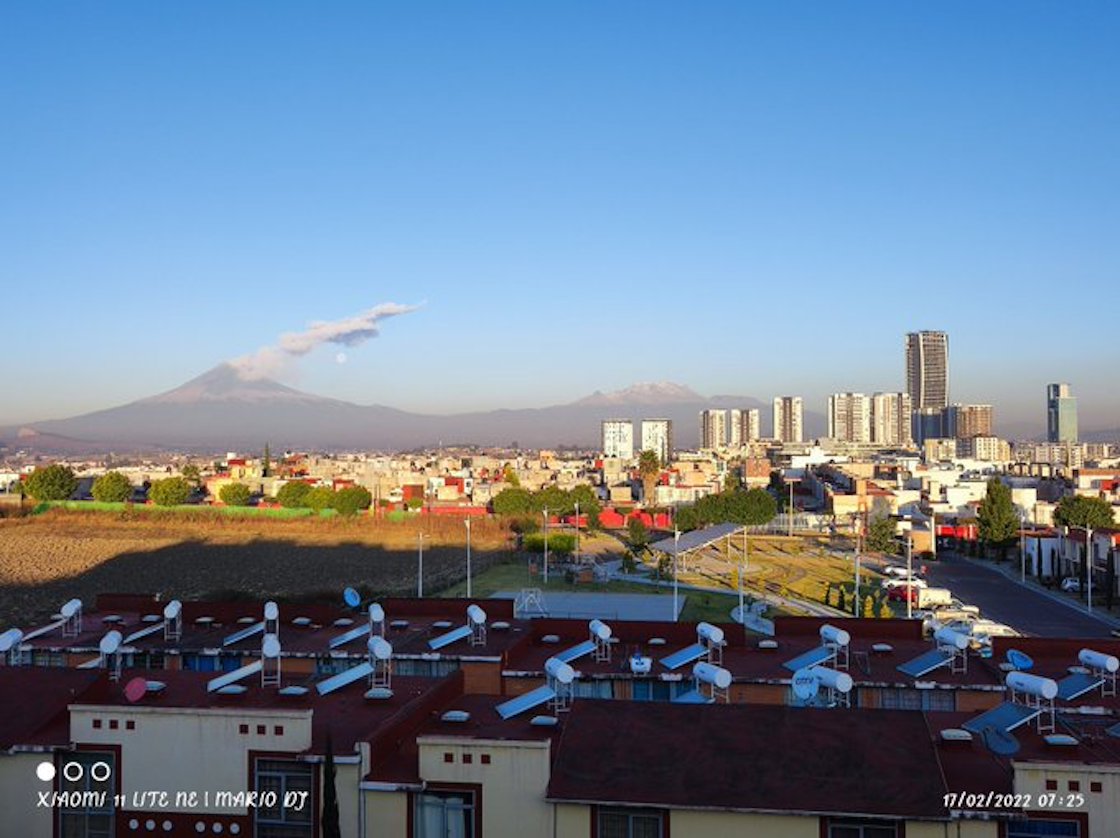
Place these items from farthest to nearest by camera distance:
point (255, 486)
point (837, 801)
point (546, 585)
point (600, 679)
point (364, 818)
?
1. point (255, 486)
2. point (546, 585)
3. point (600, 679)
4. point (364, 818)
5. point (837, 801)

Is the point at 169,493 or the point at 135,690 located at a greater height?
the point at 135,690

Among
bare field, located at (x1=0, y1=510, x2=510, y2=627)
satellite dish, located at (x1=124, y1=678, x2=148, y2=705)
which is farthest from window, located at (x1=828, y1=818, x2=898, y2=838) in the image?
Answer: bare field, located at (x1=0, y1=510, x2=510, y2=627)

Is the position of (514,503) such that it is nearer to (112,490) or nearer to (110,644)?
(112,490)

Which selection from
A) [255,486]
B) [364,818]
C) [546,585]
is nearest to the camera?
[364,818]

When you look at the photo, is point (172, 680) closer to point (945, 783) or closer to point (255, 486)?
point (945, 783)

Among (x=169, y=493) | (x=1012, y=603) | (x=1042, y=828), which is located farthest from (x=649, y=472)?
(x=1042, y=828)

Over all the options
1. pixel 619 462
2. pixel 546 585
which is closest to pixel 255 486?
pixel 619 462

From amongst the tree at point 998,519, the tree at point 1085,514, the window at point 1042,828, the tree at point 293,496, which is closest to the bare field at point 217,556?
the tree at point 293,496

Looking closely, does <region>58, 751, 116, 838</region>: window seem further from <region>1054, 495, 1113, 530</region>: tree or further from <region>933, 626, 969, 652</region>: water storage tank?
<region>1054, 495, 1113, 530</region>: tree
